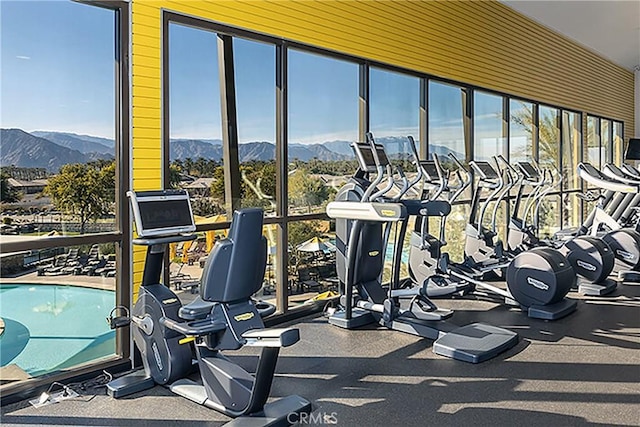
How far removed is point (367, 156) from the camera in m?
4.85

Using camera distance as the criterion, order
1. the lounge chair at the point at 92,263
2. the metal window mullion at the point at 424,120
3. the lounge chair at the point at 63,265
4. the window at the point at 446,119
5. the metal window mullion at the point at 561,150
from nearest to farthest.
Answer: the lounge chair at the point at 63,265 < the lounge chair at the point at 92,263 < the metal window mullion at the point at 424,120 < the window at the point at 446,119 < the metal window mullion at the point at 561,150

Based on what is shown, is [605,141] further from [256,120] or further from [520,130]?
[256,120]

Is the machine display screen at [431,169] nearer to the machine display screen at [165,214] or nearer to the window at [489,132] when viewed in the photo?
the window at [489,132]

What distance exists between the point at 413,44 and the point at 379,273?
126 inches

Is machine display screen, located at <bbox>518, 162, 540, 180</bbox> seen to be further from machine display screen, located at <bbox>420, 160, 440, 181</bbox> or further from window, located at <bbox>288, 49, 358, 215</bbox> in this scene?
window, located at <bbox>288, 49, 358, 215</bbox>

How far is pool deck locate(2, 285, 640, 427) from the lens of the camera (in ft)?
10.7

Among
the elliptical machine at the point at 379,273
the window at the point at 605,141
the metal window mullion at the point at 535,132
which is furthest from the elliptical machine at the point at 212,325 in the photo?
the window at the point at 605,141

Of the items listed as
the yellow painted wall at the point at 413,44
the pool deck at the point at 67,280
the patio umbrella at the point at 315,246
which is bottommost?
the pool deck at the point at 67,280

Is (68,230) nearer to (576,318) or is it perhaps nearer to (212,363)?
(212,363)

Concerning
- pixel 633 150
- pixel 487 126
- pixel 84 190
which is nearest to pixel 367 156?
pixel 84 190

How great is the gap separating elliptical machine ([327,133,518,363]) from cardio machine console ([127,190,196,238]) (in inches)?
59.1

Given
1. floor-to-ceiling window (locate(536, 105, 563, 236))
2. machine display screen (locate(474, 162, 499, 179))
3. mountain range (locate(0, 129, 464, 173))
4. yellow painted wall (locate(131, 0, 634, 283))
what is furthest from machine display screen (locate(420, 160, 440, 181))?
floor-to-ceiling window (locate(536, 105, 563, 236))

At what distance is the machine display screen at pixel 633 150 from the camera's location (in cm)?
1308

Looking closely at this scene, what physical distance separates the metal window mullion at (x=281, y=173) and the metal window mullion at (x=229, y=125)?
18.3 inches
